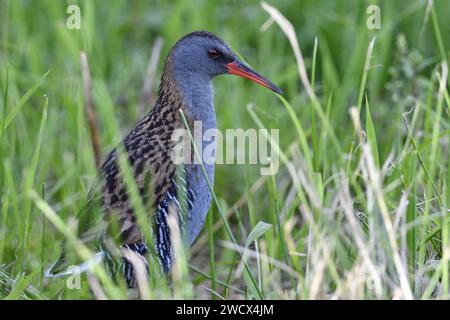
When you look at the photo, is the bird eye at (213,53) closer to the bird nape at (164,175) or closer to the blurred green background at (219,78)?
the bird nape at (164,175)

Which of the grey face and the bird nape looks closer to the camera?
the bird nape

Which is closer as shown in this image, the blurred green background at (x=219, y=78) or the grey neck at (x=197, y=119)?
the grey neck at (x=197, y=119)

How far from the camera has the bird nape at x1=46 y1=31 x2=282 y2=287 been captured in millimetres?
3615

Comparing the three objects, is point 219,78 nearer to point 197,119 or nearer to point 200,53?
point 200,53

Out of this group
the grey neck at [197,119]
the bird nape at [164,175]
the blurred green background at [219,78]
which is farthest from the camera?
the blurred green background at [219,78]

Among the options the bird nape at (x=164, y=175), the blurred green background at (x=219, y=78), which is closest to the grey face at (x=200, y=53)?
the bird nape at (x=164, y=175)

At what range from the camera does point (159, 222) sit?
12.1 ft

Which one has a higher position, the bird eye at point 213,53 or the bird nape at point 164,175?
the bird eye at point 213,53

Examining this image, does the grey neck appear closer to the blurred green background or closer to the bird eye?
the bird eye

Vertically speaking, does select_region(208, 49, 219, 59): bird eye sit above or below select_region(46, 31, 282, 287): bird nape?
above

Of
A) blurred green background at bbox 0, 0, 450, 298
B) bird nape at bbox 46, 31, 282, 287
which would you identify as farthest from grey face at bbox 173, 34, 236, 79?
blurred green background at bbox 0, 0, 450, 298

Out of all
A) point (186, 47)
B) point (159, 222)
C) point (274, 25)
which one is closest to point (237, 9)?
point (274, 25)

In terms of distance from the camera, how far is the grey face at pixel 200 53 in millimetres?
4055
